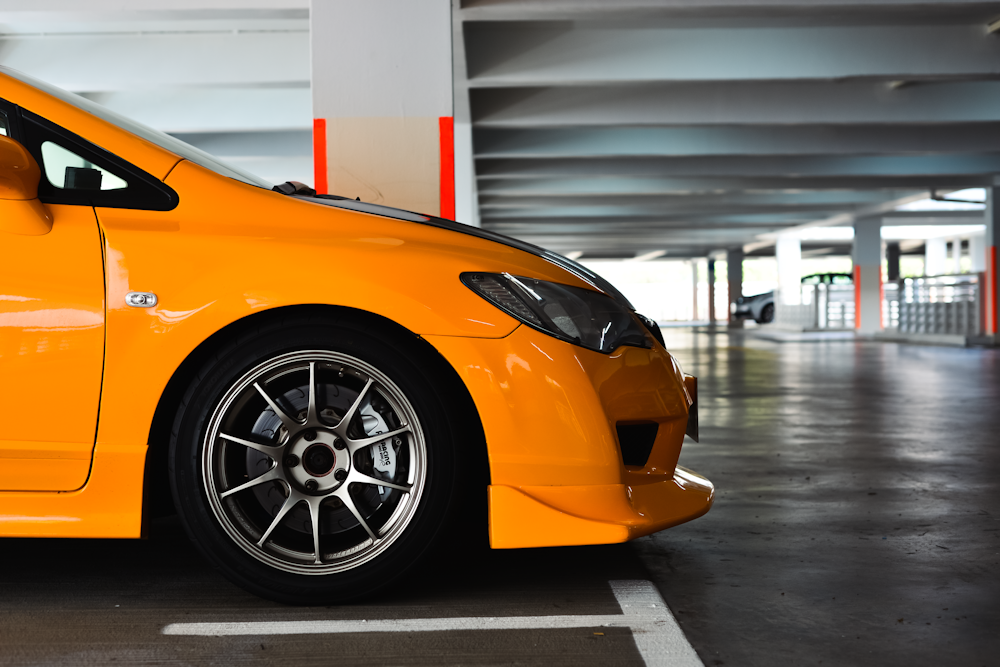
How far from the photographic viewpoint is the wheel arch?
2119 millimetres

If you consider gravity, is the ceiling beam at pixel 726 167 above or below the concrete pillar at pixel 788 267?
above

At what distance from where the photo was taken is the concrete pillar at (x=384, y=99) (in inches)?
189

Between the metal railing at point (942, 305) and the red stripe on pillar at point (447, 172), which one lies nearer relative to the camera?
the red stripe on pillar at point (447, 172)

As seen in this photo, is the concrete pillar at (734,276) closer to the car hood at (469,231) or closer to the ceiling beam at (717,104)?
the ceiling beam at (717,104)

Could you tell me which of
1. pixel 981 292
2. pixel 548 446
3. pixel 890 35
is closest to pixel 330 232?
pixel 548 446

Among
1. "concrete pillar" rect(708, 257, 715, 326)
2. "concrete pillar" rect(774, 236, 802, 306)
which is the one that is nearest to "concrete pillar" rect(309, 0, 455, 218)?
"concrete pillar" rect(774, 236, 802, 306)

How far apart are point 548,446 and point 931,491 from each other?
2366mm

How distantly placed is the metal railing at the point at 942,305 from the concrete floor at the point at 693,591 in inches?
668

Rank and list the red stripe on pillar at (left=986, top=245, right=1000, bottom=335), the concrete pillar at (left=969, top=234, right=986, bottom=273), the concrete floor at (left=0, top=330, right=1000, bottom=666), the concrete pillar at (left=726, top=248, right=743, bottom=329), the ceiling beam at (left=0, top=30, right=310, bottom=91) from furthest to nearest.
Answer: the concrete pillar at (left=726, top=248, right=743, bottom=329)
the concrete pillar at (left=969, top=234, right=986, bottom=273)
the red stripe on pillar at (left=986, top=245, right=1000, bottom=335)
the ceiling beam at (left=0, top=30, right=310, bottom=91)
the concrete floor at (left=0, top=330, right=1000, bottom=666)

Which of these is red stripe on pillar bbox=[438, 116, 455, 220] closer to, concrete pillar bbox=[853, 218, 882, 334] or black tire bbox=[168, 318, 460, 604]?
black tire bbox=[168, 318, 460, 604]

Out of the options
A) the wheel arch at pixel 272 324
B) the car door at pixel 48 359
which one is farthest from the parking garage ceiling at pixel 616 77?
the wheel arch at pixel 272 324

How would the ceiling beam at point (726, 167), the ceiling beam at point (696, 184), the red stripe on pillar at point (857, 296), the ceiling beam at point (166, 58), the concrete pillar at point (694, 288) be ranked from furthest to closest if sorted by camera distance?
the concrete pillar at point (694, 288)
the red stripe on pillar at point (857, 296)
the ceiling beam at point (696, 184)
the ceiling beam at point (726, 167)
the ceiling beam at point (166, 58)

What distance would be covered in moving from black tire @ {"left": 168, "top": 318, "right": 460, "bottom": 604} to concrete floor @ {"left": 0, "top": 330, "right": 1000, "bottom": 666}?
107 mm

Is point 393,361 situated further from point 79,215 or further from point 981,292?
point 981,292
